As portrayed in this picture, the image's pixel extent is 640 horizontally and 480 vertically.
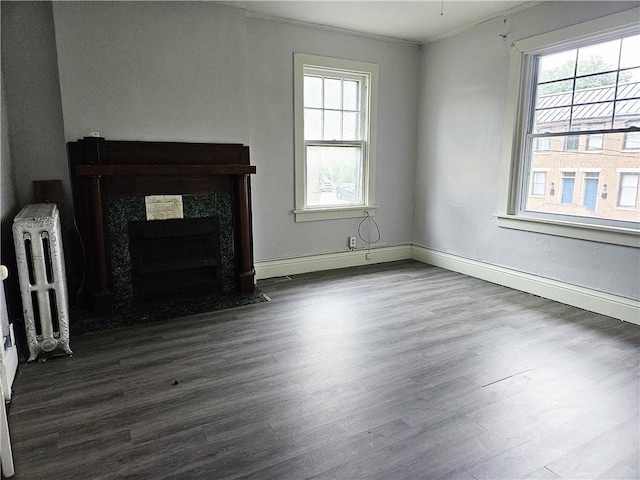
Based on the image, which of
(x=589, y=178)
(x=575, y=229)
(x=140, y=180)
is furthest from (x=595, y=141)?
(x=140, y=180)

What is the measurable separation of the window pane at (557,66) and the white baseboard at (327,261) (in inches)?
95.7

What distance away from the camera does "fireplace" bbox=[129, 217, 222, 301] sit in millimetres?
3439

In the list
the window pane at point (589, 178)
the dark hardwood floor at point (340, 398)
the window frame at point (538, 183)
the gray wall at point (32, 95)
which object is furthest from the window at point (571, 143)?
the gray wall at point (32, 95)

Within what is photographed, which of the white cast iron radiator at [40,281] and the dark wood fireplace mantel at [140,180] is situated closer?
the white cast iron radiator at [40,281]

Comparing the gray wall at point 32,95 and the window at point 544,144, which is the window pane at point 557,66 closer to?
the window at point 544,144

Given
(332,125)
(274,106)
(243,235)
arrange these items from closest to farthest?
(243,235)
(274,106)
(332,125)

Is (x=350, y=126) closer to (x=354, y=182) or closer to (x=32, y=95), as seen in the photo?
(x=354, y=182)

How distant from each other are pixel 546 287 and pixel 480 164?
1404 millimetres

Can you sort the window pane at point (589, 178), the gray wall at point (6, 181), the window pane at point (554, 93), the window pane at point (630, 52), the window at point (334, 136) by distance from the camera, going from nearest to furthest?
the gray wall at point (6, 181), the window pane at point (630, 52), the window pane at point (589, 178), the window pane at point (554, 93), the window at point (334, 136)

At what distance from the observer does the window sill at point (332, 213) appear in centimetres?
449

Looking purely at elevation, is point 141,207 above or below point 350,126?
below

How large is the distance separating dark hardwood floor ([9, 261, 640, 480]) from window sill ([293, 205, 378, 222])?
1.36m

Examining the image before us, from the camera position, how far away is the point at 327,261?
4.74 metres

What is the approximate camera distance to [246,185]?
3.75 metres
